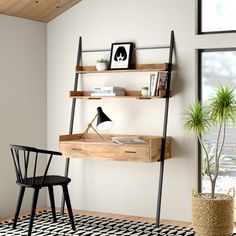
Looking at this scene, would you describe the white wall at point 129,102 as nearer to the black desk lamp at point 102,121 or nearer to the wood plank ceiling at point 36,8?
the wood plank ceiling at point 36,8

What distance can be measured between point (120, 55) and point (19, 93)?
3.96 feet

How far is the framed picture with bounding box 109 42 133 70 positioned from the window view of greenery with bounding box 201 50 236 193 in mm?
783

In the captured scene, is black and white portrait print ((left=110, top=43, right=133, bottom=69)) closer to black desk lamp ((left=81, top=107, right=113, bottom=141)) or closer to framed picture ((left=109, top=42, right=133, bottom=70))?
framed picture ((left=109, top=42, right=133, bottom=70))

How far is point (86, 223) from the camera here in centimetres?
567

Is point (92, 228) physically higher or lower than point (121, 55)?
lower

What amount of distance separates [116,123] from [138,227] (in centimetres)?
124

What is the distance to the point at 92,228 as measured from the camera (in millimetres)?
5434

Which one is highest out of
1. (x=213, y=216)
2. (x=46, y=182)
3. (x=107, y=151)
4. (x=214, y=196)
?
(x=107, y=151)

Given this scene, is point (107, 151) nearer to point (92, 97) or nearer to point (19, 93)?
point (92, 97)

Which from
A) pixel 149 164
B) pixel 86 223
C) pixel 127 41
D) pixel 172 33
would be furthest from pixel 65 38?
pixel 86 223

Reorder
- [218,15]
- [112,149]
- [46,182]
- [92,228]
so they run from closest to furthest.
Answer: [46,182] < [92,228] < [112,149] < [218,15]

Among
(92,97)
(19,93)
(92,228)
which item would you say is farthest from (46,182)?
(19,93)

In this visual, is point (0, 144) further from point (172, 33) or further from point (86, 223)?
point (172, 33)

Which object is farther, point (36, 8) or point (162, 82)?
point (36, 8)
